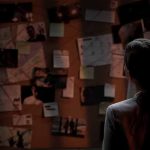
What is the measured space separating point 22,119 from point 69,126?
0.88 ft

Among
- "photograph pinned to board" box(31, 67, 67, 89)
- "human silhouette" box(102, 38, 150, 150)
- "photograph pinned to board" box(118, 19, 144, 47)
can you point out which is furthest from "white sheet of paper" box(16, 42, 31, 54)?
"human silhouette" box(102, 38, 150, 150)

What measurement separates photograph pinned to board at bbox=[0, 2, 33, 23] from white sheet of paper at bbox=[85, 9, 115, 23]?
33cm

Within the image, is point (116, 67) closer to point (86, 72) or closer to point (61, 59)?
point (86, 72)

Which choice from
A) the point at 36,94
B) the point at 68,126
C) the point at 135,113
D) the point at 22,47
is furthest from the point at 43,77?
the point at 135,113

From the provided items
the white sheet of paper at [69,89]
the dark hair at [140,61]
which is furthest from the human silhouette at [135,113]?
the white sheet of paper at [69,89]

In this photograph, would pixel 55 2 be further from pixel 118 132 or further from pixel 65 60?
pixel 118 132

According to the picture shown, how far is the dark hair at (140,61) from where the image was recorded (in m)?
1.32

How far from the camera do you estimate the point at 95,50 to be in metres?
2.42

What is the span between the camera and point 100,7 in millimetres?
2398

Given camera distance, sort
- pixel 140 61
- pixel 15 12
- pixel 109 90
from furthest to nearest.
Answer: pixel 109 90 < pixel 15 12 < pixel 140 61

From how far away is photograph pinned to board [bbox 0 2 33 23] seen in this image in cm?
232

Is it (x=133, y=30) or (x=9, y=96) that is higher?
(x=133, y=30)

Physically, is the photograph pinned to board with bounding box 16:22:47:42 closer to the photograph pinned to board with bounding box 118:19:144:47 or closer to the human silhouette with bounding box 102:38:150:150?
the photograph pinned to board with bounding box 118:19:144:47

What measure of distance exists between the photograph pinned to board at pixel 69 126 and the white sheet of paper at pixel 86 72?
0.25 meters
